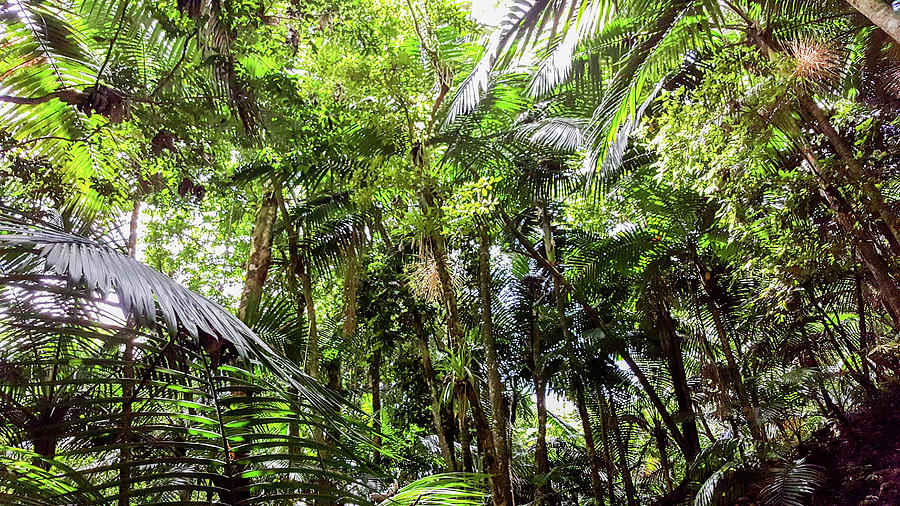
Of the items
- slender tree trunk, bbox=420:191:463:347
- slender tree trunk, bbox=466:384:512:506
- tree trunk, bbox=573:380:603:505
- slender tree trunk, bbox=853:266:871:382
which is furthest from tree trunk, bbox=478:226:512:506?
slender tree trunk, bbox=853:266:871:382

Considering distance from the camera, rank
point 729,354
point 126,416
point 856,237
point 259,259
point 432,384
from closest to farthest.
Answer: point 126,416 < point 856,237 < point 259,259 < point 729,354 < point 432,384

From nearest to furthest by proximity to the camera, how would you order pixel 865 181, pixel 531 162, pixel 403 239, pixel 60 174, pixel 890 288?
pixel 60 174, pixel 865 181, pixel 890 288, pixel 531 162, pixel 403 239

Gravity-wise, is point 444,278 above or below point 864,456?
above

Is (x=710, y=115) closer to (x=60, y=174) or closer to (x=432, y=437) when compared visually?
(x=60, y=174)

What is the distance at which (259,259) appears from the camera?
470 cm

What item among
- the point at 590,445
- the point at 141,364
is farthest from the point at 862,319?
the point at 141,364

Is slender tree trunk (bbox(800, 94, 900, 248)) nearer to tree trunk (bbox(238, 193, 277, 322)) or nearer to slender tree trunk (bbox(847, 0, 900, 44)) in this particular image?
slender tree trunk (bbox(847, 0, 900, 44))

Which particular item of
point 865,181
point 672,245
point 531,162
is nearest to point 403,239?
point 531,162

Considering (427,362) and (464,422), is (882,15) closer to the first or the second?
(464,422)

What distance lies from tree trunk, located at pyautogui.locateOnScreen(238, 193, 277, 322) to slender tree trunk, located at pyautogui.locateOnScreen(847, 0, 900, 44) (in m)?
3.82

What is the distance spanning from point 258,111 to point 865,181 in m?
4.19

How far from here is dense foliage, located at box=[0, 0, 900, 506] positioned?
1.66 metres

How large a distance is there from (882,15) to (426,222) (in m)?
2.69

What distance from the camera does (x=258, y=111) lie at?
4.19 metres
